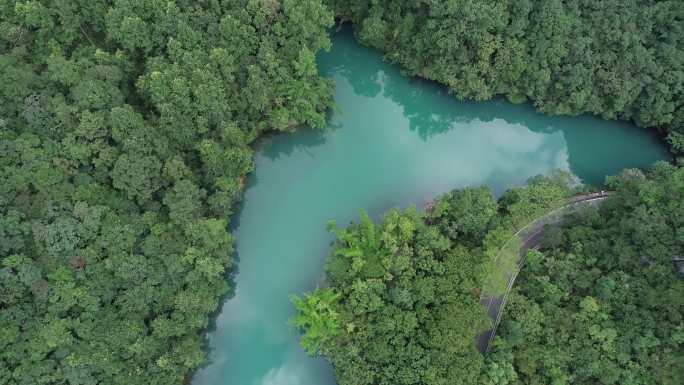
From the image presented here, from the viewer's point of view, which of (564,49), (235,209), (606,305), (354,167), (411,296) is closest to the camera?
(606,305)

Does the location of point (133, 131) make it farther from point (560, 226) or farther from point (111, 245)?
point (560, 226)

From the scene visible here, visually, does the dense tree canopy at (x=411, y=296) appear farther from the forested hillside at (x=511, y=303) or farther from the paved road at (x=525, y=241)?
the paved road at (x=525, y=241)

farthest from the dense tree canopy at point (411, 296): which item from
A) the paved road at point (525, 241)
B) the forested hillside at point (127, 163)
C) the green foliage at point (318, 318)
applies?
the forested hillside at point (127, 163)

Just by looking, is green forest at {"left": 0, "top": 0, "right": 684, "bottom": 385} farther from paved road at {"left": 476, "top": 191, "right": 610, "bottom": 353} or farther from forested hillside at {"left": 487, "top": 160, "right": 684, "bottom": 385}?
paved road at {"left": 476, "top": 191, "right": 610, "bottom": 353}

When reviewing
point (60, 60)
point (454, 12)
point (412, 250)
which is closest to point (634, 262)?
point (412, 250)

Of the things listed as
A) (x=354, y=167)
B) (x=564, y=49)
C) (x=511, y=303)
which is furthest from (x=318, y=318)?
(x=564, y=49)

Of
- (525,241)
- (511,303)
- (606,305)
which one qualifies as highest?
(525,241)

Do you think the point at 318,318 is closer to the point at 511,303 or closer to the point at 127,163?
the point at 511,303
